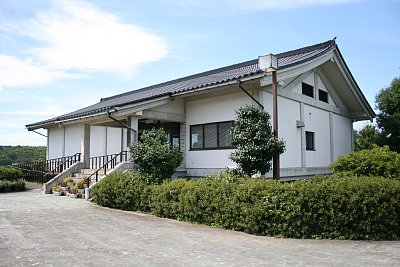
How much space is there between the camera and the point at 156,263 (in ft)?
16.3

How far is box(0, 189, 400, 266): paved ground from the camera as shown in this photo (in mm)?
5109

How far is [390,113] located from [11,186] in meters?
20.2

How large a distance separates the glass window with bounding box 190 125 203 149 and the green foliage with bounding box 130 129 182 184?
235 centimetres

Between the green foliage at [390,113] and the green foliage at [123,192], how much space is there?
14.3 meters

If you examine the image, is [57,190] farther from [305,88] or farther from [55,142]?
[305,88]

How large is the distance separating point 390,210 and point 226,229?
3.59 meters

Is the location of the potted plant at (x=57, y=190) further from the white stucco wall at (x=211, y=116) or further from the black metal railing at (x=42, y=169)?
the white stucco wall at (x=211, y=116)

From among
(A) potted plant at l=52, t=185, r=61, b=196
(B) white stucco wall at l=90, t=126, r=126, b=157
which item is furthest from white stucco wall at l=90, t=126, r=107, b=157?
(A) potted plant at l=52, t=185, r=61, b=196

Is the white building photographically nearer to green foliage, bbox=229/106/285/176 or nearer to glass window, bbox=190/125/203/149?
glass window, bbox=190/125/203/149

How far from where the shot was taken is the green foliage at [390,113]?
17422 mm

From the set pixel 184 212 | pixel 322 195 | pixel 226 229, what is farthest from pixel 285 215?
pixel 184 212

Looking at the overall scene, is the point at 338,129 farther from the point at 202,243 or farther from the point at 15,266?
the point at 15,266

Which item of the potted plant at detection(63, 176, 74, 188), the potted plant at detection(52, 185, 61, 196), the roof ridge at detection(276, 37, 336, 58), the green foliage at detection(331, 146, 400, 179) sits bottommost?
the potted plant at detection(52, 185, 61, 196)

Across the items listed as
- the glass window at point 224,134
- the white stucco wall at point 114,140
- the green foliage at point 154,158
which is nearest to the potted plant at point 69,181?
the white stucco wall at point 114,140
